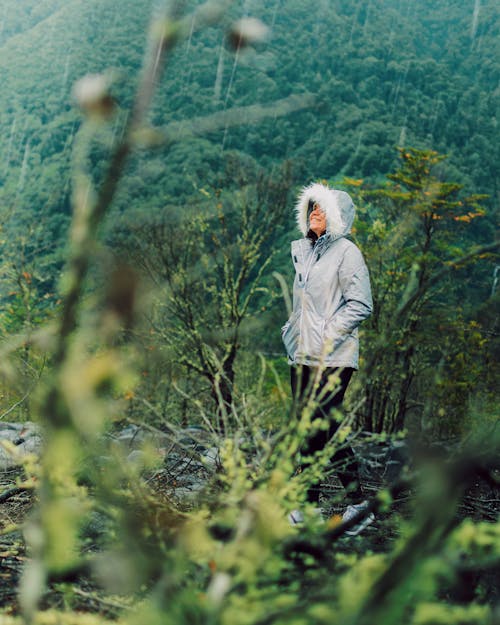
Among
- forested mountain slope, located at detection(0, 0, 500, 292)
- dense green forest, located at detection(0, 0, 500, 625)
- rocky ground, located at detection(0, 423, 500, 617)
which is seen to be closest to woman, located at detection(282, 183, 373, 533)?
dense green forest, located at detection(0, 0, 500, 625)

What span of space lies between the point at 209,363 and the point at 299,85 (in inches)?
1464

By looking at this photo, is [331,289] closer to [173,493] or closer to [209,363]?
[173,493]

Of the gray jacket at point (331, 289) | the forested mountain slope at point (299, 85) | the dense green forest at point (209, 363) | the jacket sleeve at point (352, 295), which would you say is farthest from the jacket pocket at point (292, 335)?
the forested mountain slope at point (299, 85)

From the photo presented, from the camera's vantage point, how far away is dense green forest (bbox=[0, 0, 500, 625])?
30.0 inches

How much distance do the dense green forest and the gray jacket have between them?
451mm

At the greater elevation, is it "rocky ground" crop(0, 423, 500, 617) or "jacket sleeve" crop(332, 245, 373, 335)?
"jacket sleeve" crop(332, 245, 373, 335)

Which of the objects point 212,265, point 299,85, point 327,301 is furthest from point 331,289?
point 299,85

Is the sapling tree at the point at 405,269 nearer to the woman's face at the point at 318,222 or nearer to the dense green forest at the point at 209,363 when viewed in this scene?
the dense green forest at the point at 209,363

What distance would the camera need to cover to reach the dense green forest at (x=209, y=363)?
0.76m

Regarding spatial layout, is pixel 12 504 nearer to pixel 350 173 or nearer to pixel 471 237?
pixel 471 237

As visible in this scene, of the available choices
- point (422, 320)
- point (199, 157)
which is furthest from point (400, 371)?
point (199, 157)

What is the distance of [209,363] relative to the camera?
29.0 feet

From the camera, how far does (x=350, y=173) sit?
106ft

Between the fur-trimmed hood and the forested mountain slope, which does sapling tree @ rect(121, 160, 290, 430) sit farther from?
the fur-trimmed hood
